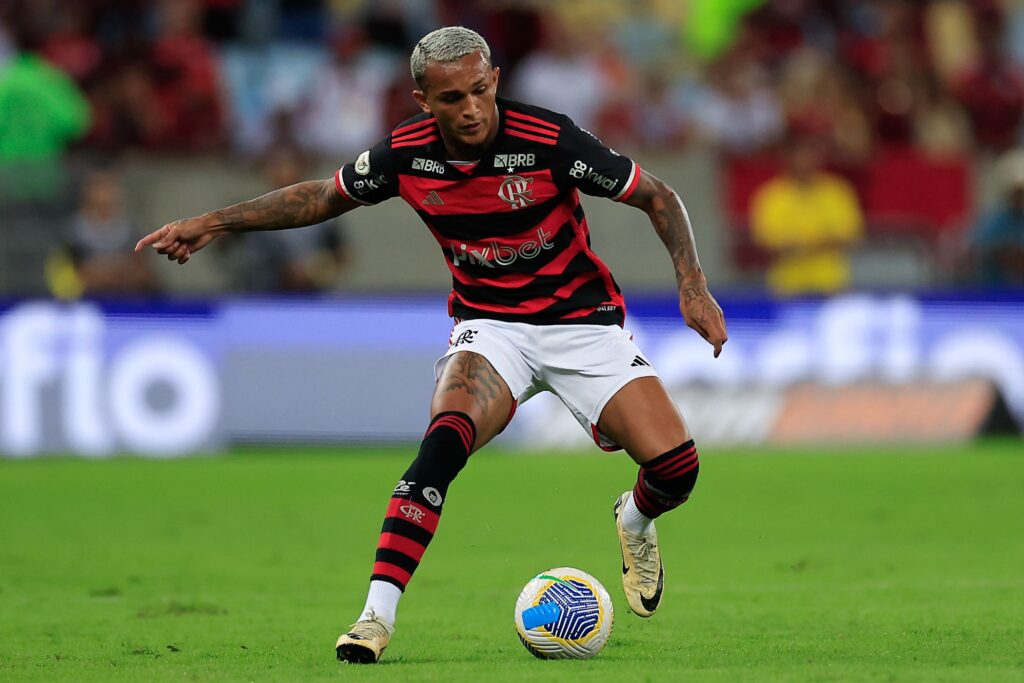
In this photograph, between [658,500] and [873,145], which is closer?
[658,500]

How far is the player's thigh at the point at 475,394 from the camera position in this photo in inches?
266

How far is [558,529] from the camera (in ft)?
35.1

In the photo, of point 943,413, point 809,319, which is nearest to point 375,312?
point 809,319

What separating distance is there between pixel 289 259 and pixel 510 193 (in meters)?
9.23

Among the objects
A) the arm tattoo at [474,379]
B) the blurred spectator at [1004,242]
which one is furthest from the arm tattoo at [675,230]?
the blurred spectator at [1004,242]

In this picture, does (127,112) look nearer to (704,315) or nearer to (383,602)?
(704,315)

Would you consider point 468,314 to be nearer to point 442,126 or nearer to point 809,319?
point 442,126

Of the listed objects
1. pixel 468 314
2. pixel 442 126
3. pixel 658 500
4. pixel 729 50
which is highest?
pixel 729 50

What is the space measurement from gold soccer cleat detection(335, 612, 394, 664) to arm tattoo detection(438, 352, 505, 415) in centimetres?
104

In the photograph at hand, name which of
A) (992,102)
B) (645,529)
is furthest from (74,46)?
(645,529)

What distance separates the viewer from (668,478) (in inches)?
280

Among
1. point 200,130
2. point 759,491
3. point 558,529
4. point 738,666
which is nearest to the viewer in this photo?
point 738,666

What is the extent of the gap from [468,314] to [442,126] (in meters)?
0.91

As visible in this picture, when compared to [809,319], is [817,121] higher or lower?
higher
